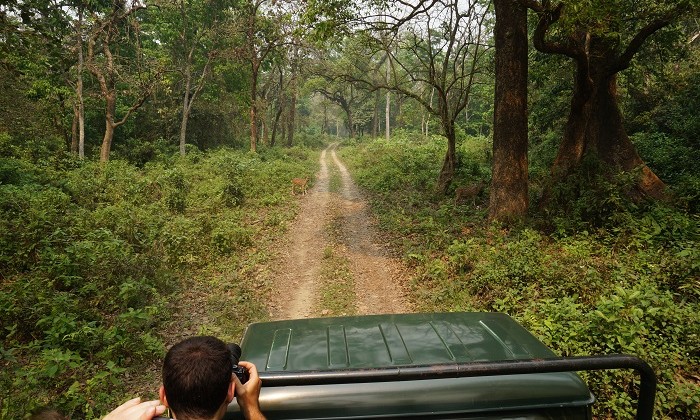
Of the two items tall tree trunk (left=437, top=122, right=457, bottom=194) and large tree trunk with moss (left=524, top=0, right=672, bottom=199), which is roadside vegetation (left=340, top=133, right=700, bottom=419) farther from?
tall tree trunk (left=437, top=122, right=457, bottom=194)

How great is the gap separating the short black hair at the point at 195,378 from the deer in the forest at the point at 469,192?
1164 cm

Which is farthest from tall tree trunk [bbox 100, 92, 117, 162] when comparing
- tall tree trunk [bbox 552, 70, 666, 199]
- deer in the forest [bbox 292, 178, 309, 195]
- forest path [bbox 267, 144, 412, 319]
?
tall tree trunk [bbox 552, 70, 666, 199]

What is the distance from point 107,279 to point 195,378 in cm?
648

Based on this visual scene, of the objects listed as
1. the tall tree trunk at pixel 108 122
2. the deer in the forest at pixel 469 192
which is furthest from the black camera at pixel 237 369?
the tall tree trunk at pixel 108 122

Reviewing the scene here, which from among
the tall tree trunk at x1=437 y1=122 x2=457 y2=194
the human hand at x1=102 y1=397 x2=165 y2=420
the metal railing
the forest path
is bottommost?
the forest path

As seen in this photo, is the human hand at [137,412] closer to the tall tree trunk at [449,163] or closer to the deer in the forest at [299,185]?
the tall tree trunk at [449,163]

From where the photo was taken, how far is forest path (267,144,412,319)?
25.2 ft

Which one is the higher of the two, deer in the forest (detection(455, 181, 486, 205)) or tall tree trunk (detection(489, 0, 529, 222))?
tall tree trunk (detection(489, 0, 529, 222))

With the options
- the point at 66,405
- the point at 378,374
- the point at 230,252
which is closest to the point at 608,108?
the point at 230,252

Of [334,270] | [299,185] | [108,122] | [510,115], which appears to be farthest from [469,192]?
[108,122]

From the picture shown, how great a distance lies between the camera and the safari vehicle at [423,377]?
1911mm

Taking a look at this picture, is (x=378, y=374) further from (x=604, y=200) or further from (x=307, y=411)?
(x=604, y=200)

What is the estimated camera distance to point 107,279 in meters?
6.94

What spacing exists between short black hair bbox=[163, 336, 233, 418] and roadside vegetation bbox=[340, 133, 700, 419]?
4.42 meters
